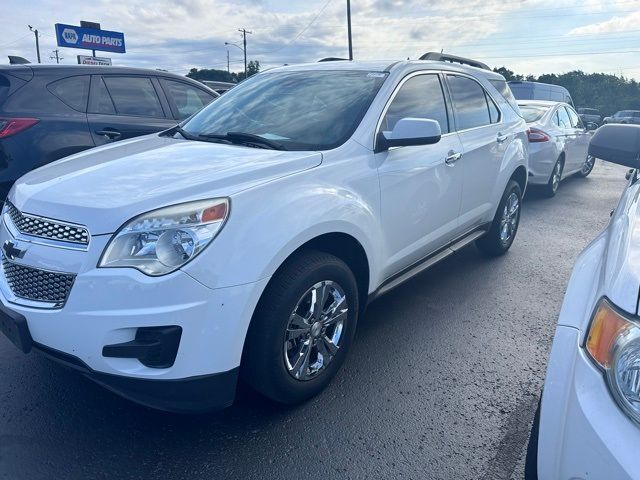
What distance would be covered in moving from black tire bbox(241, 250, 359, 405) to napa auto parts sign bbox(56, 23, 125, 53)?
26.0 meters

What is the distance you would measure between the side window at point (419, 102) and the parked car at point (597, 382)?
1.83m

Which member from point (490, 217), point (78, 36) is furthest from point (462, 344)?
point (78, 36)

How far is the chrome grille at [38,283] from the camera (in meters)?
2.18

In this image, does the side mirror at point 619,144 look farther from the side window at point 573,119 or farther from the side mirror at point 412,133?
the side window at point 573,119

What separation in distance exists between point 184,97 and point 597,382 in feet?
18.6

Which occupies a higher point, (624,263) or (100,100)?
(100,100)

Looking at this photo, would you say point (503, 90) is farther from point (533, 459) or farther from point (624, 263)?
point (533, 459)

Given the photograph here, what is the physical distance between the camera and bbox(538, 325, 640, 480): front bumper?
125 cm

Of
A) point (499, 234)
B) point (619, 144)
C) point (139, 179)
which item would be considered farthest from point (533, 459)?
point (499, 234)

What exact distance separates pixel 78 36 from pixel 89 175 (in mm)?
25818

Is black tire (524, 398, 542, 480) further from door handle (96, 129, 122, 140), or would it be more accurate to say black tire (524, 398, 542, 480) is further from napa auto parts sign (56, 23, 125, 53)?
napa auto parts sign (56, 23, 125, 53)

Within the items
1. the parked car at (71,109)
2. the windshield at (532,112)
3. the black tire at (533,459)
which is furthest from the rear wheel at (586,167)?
the black tire at (533,459)

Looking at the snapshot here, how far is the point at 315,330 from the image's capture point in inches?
106

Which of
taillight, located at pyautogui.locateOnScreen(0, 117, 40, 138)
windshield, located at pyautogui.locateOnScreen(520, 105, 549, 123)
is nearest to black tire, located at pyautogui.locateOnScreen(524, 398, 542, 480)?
taillight, located at pyautogui.locateOnScreen(0, 117, 40, 138)
